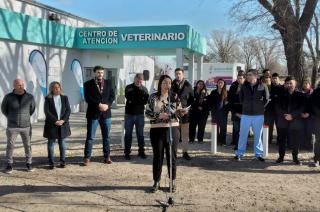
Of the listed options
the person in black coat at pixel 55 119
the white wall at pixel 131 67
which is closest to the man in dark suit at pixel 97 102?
the person in black coat at pixel 55 119

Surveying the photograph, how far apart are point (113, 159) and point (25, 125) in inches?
86.1

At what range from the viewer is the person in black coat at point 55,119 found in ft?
27.7


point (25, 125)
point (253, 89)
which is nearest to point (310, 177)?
point (253, 89)

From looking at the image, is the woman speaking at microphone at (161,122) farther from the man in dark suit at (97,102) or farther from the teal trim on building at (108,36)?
the teal trim on building at (108,36)

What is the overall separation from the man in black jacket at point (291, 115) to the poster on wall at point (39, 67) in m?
10.2

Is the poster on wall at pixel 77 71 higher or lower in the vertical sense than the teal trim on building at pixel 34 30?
lower

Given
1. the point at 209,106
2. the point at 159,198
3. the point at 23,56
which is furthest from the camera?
the point at 23,56

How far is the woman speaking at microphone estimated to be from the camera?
6730mm

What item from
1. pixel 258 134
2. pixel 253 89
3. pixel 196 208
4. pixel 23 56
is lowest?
pixel 196 208

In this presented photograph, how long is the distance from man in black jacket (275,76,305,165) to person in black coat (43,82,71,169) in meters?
4.50

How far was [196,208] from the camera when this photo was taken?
6086 mm

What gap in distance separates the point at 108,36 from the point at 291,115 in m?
11.7

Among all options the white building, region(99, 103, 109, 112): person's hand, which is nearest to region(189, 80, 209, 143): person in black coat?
region(99, 103, 109, 112): person's hand

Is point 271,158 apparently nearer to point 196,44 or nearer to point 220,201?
point 220,201
